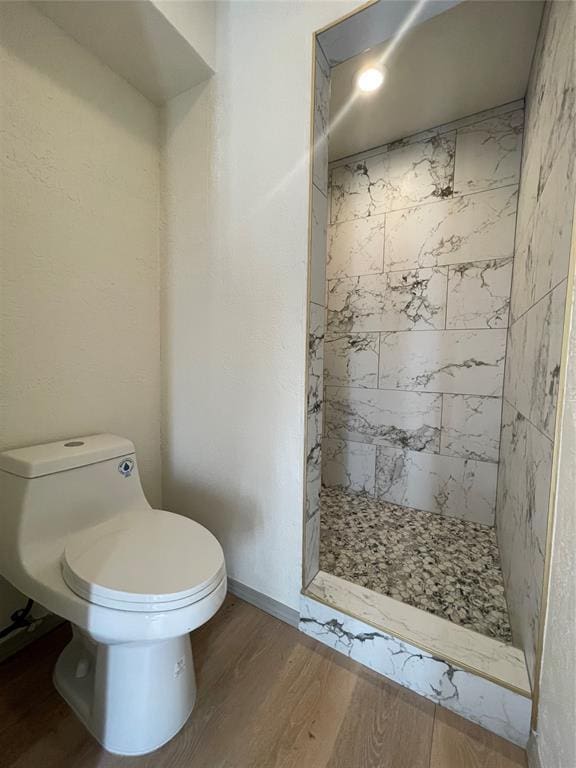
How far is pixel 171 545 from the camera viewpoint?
881mm

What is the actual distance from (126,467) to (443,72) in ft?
7.00

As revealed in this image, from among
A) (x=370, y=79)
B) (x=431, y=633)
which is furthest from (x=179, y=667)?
(x=370, y=79)

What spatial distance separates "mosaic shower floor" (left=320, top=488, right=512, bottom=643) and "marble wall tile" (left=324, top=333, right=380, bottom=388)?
816 millimetres

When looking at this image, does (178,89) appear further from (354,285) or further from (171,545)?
(171,545)

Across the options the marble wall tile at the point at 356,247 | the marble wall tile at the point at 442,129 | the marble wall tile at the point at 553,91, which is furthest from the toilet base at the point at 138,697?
the marble wall tile at the point at 442,129

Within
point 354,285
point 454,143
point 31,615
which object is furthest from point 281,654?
point 454,143

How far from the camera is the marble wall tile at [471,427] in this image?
5.72 feet

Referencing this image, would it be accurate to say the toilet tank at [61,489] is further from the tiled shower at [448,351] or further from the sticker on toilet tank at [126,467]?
the tiled shower at [448,351]

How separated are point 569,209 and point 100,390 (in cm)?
153

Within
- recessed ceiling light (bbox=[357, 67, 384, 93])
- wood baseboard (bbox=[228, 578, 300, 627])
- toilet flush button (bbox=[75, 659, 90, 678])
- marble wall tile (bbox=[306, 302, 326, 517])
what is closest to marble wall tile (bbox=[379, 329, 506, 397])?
marble wall tile (bbox=[306, 302, 326, 517])

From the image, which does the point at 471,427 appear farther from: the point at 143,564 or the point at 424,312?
the point at 143,564

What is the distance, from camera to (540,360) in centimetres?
89

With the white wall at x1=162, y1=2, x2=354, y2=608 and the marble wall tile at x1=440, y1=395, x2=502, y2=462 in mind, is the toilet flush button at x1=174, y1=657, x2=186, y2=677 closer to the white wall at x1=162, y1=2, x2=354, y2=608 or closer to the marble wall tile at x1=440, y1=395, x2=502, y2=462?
the white wall at x1=162, y1=2, x2=354, y2=608

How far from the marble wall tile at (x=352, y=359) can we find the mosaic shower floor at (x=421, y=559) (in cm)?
82
